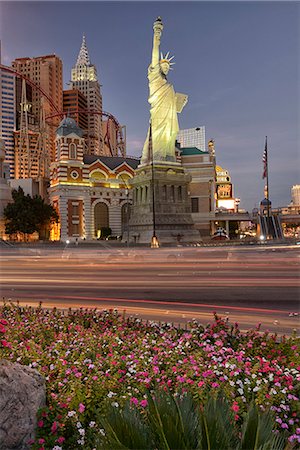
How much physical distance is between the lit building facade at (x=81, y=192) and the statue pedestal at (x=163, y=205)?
7.29 meters

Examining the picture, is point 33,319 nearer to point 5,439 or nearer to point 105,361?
point 105,361

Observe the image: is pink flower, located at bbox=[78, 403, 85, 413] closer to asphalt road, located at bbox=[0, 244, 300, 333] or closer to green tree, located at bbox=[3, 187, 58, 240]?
asphalt road, located at bbox=[0, 244, 300, 333]

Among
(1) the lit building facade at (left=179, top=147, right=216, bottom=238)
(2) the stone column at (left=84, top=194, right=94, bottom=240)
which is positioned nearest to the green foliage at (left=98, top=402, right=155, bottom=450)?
(2) the stone column at (left=84, top=194, right=94, bottom=240)

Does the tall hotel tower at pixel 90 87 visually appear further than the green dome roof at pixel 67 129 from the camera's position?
Yes

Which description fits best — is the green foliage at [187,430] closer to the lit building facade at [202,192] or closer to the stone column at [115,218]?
the stone column at [115,218]

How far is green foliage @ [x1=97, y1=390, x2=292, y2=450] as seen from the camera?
2361 mm

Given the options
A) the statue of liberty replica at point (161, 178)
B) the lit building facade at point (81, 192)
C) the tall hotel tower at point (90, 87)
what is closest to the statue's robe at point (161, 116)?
the statue of liberty replica at point (161, 178)

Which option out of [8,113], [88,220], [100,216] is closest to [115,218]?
[100,216]

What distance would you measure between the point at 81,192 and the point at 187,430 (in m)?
60.9

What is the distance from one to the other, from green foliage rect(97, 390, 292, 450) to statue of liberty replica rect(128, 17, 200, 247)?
4605 cm

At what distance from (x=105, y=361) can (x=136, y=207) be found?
163 feet

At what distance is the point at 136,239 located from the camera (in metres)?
51.0

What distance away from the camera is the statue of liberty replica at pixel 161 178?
167 ft

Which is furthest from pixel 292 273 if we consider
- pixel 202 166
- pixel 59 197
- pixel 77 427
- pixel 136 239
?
pixel 202 166
